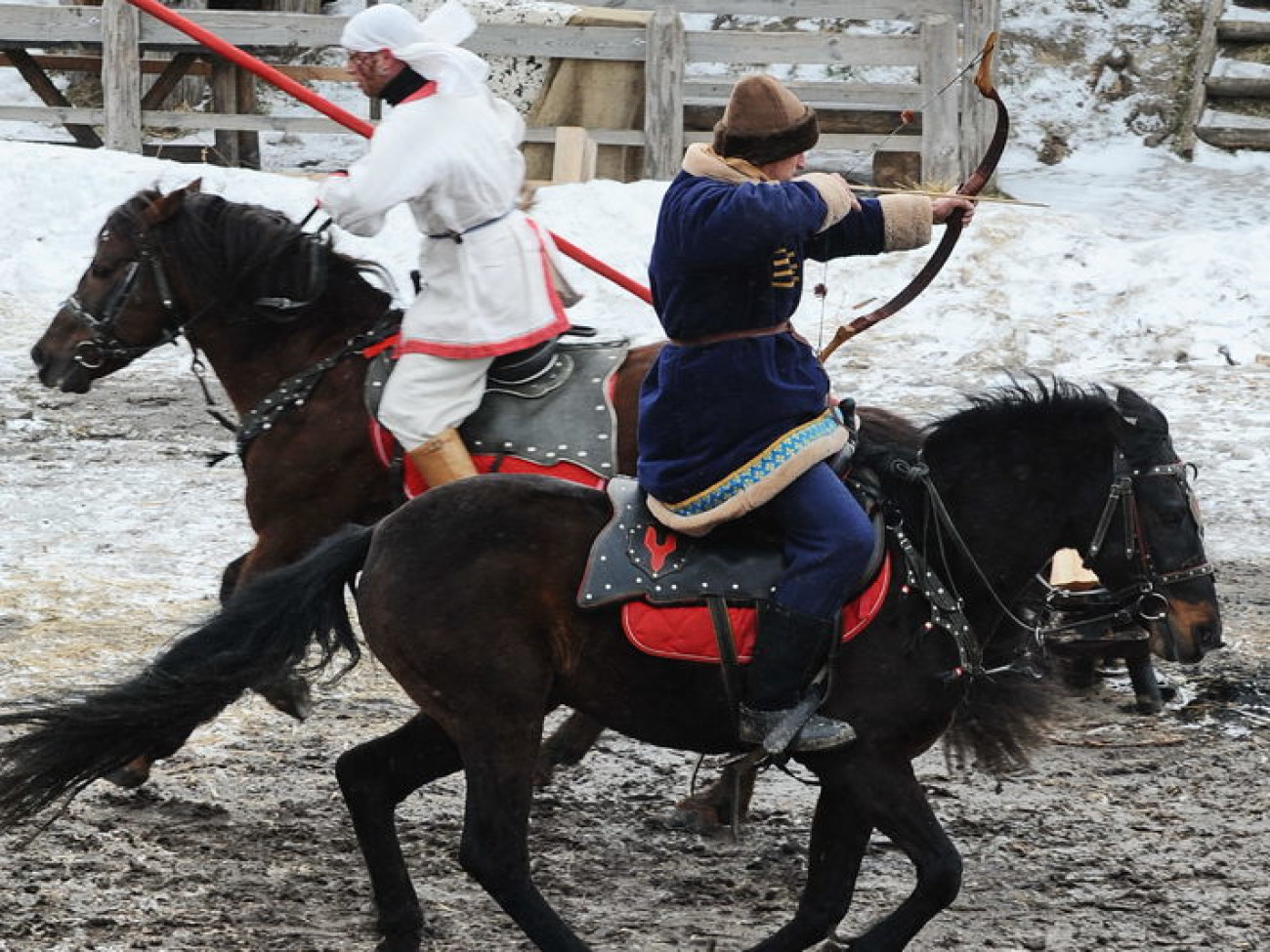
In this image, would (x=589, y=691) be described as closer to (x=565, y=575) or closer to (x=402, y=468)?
(x=565, y=575)

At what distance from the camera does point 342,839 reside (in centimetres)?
562

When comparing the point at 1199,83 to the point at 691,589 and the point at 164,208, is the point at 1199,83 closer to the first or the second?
the point at 164,208

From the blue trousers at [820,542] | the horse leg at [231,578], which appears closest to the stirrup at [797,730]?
the blue trousers at [820,542]

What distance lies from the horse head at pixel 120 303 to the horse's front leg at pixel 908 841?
3.26m

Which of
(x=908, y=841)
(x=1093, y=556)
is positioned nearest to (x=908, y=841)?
(x=908, y=841)

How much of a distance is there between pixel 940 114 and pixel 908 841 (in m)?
11.7

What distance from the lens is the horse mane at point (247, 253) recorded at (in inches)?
248

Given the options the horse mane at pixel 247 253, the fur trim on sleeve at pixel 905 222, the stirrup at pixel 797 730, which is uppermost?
the fur trim on sleeve at pixel 905 222

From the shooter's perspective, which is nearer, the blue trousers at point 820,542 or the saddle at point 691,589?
the blue trousers at point 820,542

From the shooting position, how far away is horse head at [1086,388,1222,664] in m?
4.51

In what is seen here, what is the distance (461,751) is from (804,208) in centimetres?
159

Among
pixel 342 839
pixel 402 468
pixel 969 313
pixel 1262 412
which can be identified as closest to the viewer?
pixel 342 839

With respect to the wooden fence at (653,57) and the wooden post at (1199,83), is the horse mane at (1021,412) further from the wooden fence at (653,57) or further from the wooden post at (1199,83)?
the wooden post at (1199,83)

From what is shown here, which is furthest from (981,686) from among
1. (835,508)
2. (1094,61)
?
(1094,61)
